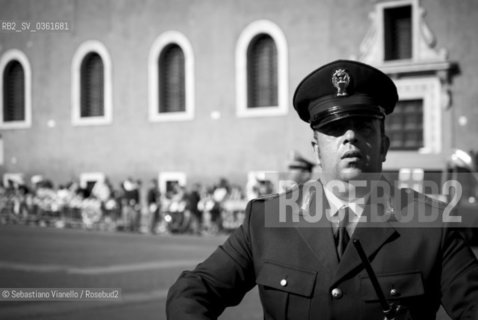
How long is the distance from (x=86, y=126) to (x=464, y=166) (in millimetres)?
14878

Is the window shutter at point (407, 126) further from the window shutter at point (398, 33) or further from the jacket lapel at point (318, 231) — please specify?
the jacket lapel at point (318, 231)

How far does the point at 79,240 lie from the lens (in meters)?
17.4

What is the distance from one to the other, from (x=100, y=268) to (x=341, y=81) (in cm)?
970

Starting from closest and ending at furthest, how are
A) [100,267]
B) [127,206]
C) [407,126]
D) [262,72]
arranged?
[100,267], [407,126], [127,206], [262,72]

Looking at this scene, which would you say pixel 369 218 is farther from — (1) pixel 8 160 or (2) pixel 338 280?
(1) pixel 8 160

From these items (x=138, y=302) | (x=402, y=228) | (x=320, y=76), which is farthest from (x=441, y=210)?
(x=138, y=302)

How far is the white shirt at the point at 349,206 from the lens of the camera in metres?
2.44

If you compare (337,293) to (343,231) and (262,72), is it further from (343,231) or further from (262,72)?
(262,72)

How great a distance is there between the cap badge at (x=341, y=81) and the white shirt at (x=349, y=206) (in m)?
0.32

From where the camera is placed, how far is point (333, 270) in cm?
239

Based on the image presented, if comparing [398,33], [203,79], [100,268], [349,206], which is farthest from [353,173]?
[203,79]

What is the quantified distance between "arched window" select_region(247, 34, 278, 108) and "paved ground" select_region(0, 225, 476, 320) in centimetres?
625

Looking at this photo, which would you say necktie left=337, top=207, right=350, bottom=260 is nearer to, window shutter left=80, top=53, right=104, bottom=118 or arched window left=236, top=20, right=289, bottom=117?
arched window left=236, top=20, right=289, bottom=117

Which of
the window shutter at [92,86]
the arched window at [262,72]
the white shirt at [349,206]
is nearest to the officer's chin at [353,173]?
the white shirt at [349,206]
